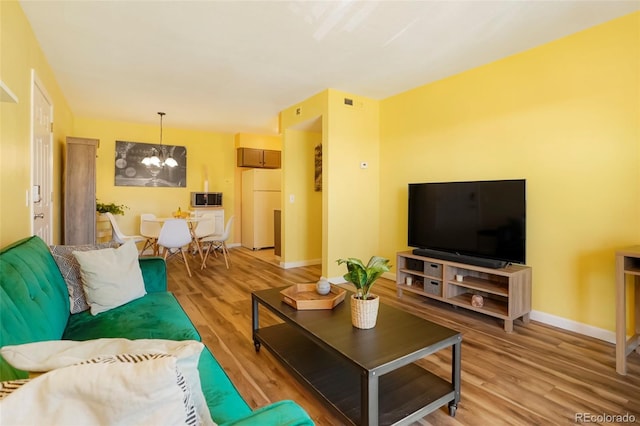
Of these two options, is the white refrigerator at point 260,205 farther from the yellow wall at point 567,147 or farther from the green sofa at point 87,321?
the green sofa at point 87,321

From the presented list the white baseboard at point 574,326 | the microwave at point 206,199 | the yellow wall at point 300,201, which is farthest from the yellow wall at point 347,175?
the microwave at point 206,199

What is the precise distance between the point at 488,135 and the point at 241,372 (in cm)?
308

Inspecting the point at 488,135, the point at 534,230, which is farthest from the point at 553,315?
the point at 488,135

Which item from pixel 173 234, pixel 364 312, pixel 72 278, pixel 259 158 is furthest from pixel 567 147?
pixel 259 158

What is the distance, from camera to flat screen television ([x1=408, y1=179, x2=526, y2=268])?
9.01ft

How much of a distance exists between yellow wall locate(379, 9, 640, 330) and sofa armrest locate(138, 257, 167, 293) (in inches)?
119

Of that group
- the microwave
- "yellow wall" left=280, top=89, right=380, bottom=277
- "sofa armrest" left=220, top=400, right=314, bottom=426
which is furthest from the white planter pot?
the microwave

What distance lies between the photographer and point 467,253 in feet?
10.1

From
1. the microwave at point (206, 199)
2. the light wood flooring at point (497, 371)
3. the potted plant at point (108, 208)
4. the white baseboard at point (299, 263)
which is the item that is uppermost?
the microwave at point (206, 199)

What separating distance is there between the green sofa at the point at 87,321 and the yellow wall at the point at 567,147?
9.34 ft

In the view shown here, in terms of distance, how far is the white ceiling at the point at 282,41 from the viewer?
2344mm

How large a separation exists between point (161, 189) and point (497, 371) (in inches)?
248

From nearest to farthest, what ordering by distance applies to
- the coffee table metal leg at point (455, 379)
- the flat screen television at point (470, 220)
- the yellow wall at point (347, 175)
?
the coffee table metal leg at point (455, 379) → the flat screen television at point (470, 220) → the yellow wall at point (347, 175)

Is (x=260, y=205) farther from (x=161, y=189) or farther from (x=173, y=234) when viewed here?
(x=173, y=234)
